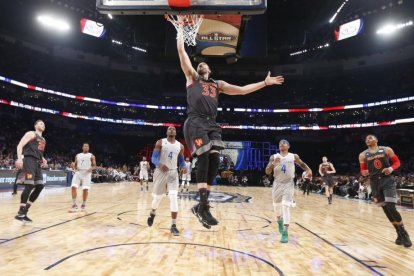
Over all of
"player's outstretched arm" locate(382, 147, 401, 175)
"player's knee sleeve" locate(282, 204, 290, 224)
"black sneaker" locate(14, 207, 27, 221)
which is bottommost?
"black sneaker" locate(14, 207, 27, 221)

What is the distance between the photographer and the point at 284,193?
6.64m

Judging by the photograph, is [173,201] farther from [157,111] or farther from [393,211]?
[157,111]

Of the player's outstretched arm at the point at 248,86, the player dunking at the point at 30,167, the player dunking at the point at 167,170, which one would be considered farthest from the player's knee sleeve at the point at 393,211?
the player dunking at the point at 30,167

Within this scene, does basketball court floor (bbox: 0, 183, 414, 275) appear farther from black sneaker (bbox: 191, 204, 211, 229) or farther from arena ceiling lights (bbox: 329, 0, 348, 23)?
arena ceiling lights (bbox: 329, 0, 348, 23)

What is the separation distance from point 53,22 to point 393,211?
29505 millimetres

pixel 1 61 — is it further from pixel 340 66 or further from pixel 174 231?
pixel 340 66

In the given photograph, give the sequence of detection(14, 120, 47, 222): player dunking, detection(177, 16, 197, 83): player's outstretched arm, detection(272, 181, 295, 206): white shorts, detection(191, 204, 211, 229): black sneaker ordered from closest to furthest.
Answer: detection(191, 204, 211, 229): black sneaker → detection(177, 16, 197, 83): player's outstretched arm → detection(272, 181, 295, 206): white shorts → detection(14, 120, 47, 222): player dunking

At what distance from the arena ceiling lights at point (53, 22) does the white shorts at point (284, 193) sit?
2685 cm

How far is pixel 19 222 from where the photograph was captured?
23.8ft

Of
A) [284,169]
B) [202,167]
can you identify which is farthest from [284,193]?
[202,167]

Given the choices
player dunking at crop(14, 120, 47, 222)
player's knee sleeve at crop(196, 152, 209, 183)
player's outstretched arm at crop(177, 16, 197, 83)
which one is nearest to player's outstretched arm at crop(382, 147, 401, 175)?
player's knee sleeve at crop(196, 152, 209, 183)

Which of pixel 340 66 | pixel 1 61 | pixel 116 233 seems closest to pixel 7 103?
pixel 1 61

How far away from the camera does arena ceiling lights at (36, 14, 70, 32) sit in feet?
88.0

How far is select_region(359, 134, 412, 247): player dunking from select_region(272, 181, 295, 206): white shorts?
1.57m
